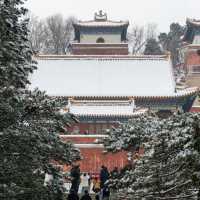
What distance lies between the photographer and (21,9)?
364 inches

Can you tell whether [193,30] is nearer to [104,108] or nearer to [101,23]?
[101,23]

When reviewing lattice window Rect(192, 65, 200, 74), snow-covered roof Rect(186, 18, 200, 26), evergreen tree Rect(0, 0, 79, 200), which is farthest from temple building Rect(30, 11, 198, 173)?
evergreen tree Rect(0, 0, 79, 200)

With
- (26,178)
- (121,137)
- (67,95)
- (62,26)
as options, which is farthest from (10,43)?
(62,26)

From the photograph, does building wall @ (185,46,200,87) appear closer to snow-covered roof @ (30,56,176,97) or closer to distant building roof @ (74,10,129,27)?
distant building roof @ (74,10,129,27)

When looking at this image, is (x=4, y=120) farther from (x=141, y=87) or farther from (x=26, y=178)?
(x=141, y=87)

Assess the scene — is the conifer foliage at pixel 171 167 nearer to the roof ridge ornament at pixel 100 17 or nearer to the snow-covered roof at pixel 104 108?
the snow-covered roof at pixel 104 108

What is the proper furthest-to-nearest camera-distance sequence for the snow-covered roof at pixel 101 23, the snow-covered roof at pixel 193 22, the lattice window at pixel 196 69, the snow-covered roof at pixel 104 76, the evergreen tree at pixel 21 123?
the lattice window at pixel 196 69 → the snow-covered roof at pixel 193 22 → the snow-covered roof at pixel 101 23 → the snow-covered roof at pixel 104 76 → the evergreen tree at pixel 21 123

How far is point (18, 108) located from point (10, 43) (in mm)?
1058

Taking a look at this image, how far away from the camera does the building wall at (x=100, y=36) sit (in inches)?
1638

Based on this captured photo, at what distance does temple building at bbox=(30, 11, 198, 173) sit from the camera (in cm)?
2888

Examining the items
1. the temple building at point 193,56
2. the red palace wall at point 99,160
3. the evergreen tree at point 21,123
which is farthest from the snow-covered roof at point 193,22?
the evergreen tree at point 21,123

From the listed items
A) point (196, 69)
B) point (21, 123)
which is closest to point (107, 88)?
point (196, 69)

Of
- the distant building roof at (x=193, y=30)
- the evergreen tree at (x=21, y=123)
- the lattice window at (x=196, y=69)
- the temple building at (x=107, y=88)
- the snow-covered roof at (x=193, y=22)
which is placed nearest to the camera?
the evergreen tree at (x=21, y=123)

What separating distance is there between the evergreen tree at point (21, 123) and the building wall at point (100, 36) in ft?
104
